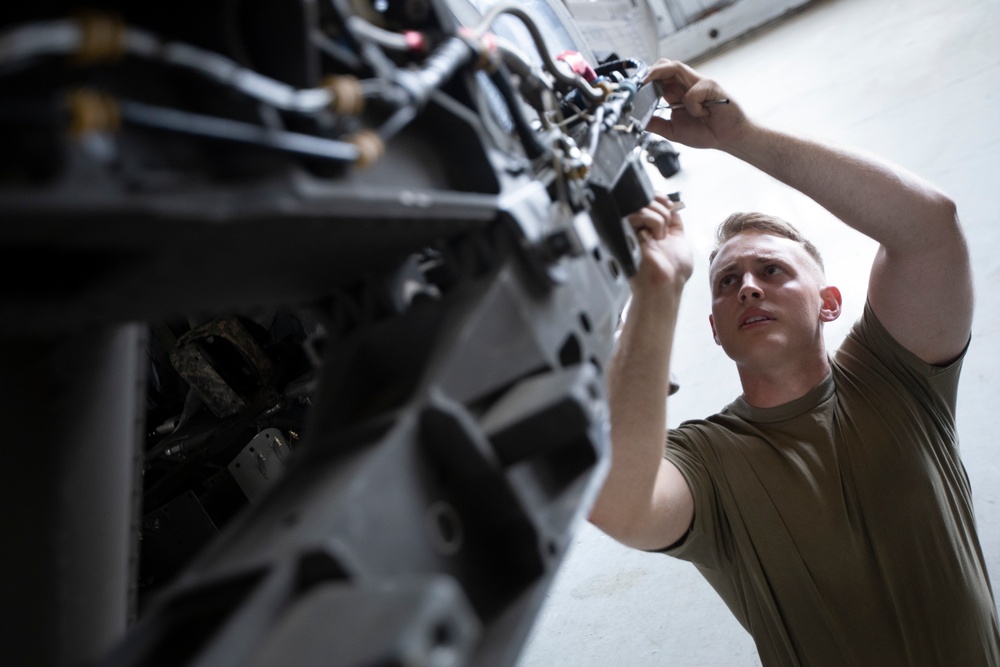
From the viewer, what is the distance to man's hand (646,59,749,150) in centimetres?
140

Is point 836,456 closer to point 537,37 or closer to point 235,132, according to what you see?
point 537,37

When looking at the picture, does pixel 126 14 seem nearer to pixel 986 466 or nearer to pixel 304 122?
pixel 304 122

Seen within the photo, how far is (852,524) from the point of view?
1401 mm

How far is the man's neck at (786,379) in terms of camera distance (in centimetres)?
158

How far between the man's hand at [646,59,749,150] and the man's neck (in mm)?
475

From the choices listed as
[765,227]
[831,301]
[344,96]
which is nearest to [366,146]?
[344,96]

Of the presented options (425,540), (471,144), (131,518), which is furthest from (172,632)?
(471,144)

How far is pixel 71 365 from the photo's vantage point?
1.83ft

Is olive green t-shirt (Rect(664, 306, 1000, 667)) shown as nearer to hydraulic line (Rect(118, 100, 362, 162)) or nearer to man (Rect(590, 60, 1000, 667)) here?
man (Rect(590, 60, 1000, 667))

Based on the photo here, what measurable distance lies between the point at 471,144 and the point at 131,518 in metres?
0.44

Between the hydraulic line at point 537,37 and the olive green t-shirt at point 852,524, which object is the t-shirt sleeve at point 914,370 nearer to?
the olive green t-shirt at point 852,524

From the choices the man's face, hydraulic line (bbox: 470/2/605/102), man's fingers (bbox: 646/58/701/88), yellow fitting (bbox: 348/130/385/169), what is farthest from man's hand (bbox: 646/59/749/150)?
yellow fitting (bbox: 348/130/385/169)

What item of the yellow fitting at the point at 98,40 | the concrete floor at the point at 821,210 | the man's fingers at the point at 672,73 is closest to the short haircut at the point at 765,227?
the man's fingers at the point at 672,73

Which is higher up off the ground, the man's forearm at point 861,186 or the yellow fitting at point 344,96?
the yellow fitting at point 344,96
